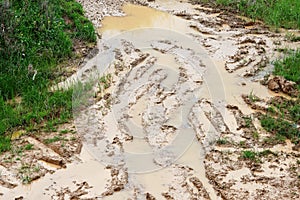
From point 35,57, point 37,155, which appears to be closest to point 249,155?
point 37,155

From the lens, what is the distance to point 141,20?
1226 centimetres

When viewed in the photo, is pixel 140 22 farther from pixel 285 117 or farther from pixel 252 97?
pixel 285 117

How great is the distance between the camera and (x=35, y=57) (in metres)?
8.95

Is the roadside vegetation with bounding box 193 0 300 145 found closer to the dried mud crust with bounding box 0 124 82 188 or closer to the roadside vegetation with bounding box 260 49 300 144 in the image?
the roadside vegetation with bounding box 260 49 300 144

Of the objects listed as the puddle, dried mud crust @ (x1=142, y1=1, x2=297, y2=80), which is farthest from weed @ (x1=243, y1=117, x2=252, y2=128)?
the puddle

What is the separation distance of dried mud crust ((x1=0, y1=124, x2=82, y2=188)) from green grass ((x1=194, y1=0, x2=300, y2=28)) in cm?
670

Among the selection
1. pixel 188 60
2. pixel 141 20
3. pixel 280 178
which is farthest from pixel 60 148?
pixel 141 20

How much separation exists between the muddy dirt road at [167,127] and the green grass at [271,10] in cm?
62

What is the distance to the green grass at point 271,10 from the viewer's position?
38.0ft

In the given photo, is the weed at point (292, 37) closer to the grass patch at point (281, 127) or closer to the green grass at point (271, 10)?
the green grass at point (271, 10)

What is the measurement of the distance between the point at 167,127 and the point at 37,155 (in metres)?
1.99

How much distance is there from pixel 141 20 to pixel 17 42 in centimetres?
412

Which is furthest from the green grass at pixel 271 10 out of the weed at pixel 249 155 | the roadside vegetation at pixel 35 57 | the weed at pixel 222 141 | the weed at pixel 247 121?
the weed at pixel 249 155

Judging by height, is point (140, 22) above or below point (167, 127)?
above
